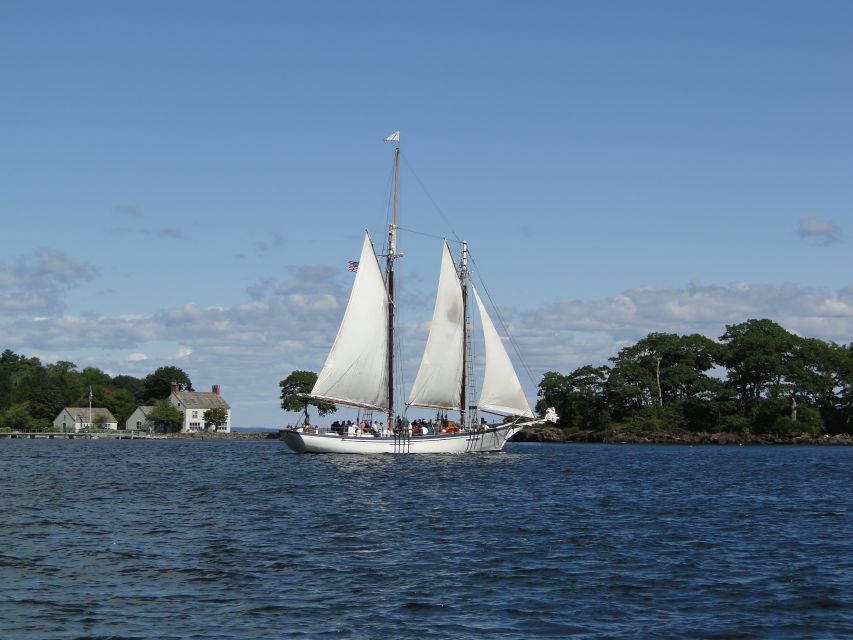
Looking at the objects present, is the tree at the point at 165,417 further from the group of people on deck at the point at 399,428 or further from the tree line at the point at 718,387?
the group of people on deck at the point at 399,428

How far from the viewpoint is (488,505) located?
144 feet

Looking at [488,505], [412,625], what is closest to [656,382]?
[488,505]

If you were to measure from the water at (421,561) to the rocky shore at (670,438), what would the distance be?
3840 inches

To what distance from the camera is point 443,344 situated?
3307 inches

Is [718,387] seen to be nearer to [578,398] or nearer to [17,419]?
[578,398]

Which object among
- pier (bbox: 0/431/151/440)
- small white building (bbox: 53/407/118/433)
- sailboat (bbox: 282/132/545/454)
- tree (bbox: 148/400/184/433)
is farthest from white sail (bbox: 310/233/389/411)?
small white building (bbox: 53/407/118/433)

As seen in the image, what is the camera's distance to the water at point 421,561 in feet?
69.0

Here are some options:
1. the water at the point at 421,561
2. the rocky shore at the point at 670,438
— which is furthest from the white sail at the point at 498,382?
the rocky shore at the point at 670,438

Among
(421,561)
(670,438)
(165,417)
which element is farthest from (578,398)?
(421,561)

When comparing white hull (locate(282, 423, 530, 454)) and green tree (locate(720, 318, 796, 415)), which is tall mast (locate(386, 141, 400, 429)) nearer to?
white hull (locate(282, 423, 530, 454))

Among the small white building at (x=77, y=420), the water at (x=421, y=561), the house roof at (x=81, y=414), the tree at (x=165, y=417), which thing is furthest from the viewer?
the tree at (x=165, y=417)

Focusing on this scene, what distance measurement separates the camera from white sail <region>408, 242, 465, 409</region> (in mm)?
83812

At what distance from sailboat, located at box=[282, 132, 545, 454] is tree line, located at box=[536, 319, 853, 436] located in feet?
255

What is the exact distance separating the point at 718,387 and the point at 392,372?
87.3 meters
